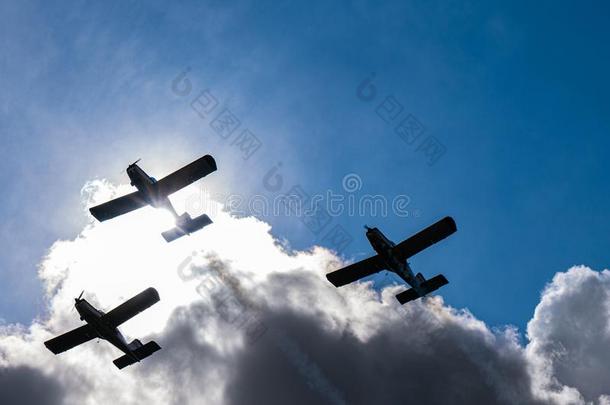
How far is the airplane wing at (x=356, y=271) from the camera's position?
36.8 metres

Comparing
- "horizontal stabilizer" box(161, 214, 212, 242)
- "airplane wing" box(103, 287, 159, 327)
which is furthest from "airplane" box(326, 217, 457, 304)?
"airplane wing" box(103, 287, 159, 327)

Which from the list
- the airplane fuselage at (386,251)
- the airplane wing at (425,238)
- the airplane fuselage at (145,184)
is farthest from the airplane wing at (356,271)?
the airplane fuselage at (145,184)

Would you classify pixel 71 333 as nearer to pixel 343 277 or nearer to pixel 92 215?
pixel 92 215

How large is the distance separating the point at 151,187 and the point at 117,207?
350 centimetres

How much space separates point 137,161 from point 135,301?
10382mm

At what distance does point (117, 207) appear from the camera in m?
35.5

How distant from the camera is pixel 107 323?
120ft

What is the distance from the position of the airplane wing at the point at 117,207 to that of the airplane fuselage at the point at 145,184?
0.81m

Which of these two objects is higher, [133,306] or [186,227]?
[186,227]

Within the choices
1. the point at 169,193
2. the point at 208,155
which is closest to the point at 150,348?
the point at 169,193

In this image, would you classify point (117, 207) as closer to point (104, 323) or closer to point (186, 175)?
point (186, 175)

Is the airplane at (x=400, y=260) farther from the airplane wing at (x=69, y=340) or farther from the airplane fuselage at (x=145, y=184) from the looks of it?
the airplane wing at (x=69, y=340)

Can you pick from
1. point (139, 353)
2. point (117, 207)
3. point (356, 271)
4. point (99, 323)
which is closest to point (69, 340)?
point (99, 323)

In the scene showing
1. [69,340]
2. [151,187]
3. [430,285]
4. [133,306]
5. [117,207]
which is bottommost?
[430,285]
